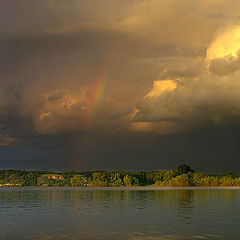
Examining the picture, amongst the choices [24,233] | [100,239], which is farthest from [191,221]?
[24,233]

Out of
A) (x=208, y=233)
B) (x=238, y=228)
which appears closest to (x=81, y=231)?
(x=208, y=233)

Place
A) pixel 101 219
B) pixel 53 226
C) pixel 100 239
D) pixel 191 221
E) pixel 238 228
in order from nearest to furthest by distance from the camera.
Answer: pixel 100 239
pixel 238 228
pixel 53 226
pixel 191 221
pixel 101 219

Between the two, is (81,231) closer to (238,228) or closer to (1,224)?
(1,224)

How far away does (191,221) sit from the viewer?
62562 millimetres

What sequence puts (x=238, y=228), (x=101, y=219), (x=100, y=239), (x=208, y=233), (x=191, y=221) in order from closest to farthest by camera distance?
(x=100, y=239), (x=208, y=233), (x=238, y=228), (x=191, y=221), (x=101, y=219)

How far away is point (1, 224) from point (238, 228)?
3355 cm

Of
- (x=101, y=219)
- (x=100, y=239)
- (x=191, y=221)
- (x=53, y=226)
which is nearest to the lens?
(x=100, y=239)

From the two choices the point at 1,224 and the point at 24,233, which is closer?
the point at 24,233

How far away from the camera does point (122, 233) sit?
166ft

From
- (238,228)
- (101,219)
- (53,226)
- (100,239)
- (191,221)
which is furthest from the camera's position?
(101,219)

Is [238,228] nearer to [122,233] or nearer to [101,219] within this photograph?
[122,233]

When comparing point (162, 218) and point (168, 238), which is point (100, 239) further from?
point (162, 218)

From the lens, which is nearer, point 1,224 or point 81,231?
point 81,231

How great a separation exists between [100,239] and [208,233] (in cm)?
1340
